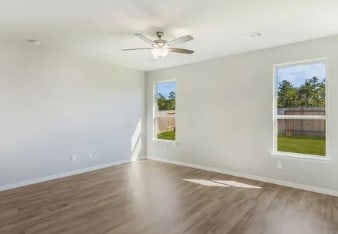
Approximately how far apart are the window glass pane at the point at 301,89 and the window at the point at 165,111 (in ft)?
8.51

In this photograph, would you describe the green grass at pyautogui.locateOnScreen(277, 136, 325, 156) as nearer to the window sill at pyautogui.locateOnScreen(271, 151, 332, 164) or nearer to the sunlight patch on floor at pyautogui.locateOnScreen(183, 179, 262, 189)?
the window sill at pyautogui.locateOnScreen(271, 151, 332, 164)

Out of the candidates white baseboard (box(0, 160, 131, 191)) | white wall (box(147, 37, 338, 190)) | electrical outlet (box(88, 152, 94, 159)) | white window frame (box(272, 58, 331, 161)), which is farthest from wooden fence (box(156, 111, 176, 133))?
white window frame (box(272, 58, 331, 161))

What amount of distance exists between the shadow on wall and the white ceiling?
98.6 inches

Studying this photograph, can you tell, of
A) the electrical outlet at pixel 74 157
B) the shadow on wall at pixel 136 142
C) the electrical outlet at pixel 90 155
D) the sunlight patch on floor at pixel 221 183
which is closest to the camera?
the sunlight patch on floor at pixel 221 183

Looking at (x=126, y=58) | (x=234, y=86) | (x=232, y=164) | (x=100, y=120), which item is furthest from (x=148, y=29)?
(x=232, y=164)

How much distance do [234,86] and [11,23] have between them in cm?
389

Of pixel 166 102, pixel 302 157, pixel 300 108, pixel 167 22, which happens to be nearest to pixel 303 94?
pixel 300 108

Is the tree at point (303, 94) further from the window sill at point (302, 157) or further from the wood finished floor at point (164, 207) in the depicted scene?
the wood finished floor at point (164, 207)

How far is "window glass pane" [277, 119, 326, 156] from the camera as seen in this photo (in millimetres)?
3843

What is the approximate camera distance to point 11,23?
122 inches

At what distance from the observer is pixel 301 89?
401 cm

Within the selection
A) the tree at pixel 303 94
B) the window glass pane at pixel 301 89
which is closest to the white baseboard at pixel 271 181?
the window glass pane at pixel 301 89

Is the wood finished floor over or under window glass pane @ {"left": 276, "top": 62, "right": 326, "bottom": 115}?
under

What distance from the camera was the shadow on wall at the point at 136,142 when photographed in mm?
6078
